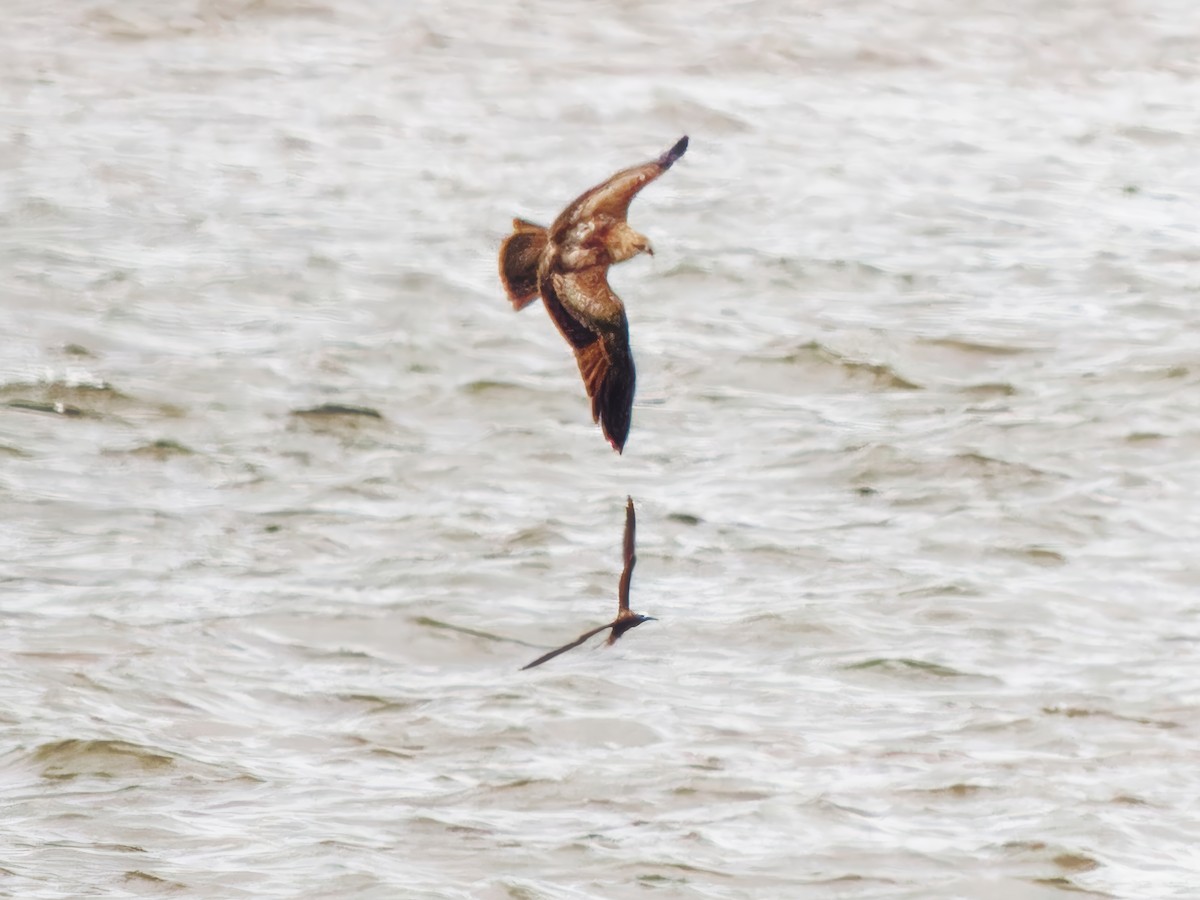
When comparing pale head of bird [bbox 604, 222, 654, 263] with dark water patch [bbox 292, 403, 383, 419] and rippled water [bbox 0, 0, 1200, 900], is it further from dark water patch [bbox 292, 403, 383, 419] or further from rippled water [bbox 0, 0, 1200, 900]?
dark water patch [bbox 292, 403, 383, 419]

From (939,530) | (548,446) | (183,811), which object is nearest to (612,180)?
(183,811)

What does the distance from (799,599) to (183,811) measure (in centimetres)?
229

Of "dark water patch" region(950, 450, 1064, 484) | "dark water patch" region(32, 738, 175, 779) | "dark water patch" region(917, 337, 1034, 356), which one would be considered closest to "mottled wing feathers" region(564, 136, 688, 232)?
"dark water patch" region(32, 738, 175, 779)

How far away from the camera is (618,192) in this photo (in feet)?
13.9

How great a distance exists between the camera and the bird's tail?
4363 millimetres

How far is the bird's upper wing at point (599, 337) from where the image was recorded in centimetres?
395

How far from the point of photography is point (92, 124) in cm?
1255

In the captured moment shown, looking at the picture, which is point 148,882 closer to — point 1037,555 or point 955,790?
point 955,790

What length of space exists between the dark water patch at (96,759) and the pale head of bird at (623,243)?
8.24ft

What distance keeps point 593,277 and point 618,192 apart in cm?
19

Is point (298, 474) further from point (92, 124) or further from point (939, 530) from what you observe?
point (92, 124)

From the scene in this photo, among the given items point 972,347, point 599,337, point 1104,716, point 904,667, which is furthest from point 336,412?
point 599,337

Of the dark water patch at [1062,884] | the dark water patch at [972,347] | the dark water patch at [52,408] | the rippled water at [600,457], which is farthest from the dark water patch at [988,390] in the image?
the dark water patch at [1062,884]

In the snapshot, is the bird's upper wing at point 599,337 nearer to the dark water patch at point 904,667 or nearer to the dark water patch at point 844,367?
the dark water patch at point 904,667
